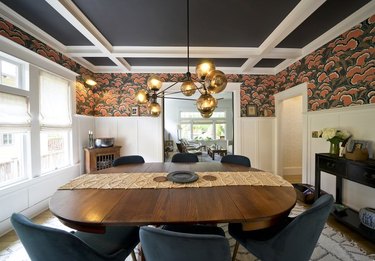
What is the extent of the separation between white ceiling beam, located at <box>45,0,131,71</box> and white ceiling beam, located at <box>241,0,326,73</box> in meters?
2.62

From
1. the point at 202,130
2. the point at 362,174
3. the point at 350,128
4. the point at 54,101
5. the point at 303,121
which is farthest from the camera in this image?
the point at 202,130

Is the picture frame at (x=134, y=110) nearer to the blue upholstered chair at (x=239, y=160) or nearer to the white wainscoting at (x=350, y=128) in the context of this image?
the blue upholstered chair at (x=239, y=160)

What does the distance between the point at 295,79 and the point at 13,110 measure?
483cm

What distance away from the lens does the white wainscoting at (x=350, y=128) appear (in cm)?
219

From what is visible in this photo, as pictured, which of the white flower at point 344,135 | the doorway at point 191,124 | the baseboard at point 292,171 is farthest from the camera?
the doorway at point 191,124

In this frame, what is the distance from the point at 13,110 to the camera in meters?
2.26

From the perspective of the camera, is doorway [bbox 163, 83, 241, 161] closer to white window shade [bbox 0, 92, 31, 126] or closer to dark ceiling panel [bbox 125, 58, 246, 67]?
dark ceiling panel [bbox 125, 58, 246, 67]

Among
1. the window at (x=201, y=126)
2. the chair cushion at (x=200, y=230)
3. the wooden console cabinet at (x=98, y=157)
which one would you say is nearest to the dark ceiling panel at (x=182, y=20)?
the wooden console cabinet at (x=98, y=157)

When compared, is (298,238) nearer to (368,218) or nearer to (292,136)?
(368,218)

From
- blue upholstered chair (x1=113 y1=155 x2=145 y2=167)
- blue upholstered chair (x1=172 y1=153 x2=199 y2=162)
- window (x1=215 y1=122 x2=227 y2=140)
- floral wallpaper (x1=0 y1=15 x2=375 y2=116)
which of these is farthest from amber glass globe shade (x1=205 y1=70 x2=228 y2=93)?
window (x1=215 y1=122 x2=227 y2=140)

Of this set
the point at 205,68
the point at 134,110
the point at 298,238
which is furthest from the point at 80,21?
the point at 298,238

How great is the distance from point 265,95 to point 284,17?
2234 mm

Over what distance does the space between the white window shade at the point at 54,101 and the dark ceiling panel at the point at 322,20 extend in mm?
4036

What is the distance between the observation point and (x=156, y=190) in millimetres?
1443
